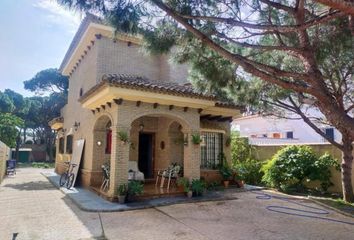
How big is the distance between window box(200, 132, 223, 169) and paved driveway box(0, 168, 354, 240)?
16.2 ft

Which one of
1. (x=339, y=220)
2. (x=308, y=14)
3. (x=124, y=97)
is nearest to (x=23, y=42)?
(x=124, y=97)

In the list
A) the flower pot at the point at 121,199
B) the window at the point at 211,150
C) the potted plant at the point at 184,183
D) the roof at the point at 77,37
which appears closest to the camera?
the flower pot at the point at 121,199

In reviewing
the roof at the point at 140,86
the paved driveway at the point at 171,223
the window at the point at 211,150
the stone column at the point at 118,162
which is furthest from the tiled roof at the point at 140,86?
the paved driveway at the point at 171,223

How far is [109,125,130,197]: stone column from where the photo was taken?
11586 millimetres

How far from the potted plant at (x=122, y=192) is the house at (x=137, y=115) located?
0.78ft

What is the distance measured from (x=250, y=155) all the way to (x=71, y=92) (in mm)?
13689

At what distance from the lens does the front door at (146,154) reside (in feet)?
55.8

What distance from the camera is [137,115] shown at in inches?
482

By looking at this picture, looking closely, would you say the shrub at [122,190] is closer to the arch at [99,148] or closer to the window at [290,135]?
the arch at [99,148]

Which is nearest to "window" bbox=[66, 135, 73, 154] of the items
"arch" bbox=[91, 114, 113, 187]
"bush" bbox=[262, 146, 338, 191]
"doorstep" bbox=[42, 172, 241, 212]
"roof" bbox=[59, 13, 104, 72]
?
"roof" bbox=[59, 13, 104, 72]

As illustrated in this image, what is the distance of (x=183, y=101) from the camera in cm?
1291

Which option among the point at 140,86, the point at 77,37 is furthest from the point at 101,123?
the point at 77,37

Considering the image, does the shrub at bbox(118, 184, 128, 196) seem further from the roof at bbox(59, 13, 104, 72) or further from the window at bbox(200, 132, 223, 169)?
the roof at bbox(59, 13, 104, 72)

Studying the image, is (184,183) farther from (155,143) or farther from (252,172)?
(252,172)
